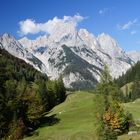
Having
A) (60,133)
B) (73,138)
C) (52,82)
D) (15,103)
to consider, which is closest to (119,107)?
(73,138)

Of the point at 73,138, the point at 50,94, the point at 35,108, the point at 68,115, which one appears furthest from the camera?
the point at 50,94

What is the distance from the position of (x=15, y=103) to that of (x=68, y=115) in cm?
2789

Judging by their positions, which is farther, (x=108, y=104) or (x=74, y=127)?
(x=74, y=127)

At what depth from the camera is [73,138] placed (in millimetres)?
78750

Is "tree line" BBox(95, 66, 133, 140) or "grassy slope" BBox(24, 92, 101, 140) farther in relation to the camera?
"grassy slope" BBox(24, 92, 101, 140)

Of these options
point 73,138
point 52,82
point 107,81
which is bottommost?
point 73,138

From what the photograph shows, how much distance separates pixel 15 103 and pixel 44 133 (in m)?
11.7

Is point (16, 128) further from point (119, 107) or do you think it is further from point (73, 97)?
point (73, 97)

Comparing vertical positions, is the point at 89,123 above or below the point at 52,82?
below

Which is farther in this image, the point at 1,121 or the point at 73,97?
the point at 73,97

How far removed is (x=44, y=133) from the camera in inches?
3551

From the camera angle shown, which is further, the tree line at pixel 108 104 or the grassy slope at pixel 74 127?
the grassy slope at pixel 74 127

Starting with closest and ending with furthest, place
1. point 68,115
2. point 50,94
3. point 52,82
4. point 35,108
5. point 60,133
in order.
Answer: point 60,133, point 35,108, point 68,115, point 50,94, point 52,82

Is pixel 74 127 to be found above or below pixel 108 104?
below
